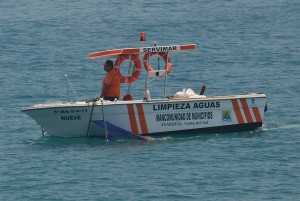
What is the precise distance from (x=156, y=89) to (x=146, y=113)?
7072 millimetres

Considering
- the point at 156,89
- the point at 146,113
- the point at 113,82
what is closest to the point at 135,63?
the point at 113,82

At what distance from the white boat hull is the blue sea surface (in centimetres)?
28

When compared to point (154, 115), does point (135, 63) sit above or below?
above

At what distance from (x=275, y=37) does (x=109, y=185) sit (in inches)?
906

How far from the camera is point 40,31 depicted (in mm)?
54531

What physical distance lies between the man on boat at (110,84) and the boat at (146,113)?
230 mm

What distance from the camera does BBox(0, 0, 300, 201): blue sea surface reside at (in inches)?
1198

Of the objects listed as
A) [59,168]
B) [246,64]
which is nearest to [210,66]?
[246,64]

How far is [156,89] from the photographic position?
4212cm

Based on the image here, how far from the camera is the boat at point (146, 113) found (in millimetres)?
34875

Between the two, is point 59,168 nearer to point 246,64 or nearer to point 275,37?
point 246,64

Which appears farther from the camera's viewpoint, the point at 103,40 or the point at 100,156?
the point at 103,40

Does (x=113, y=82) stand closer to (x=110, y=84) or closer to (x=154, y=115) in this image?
(x=110, y=84)

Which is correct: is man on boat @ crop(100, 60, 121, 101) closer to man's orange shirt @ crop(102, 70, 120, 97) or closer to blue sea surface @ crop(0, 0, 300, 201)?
man's orange shirt @ crop(102, 70, 120, 97)
